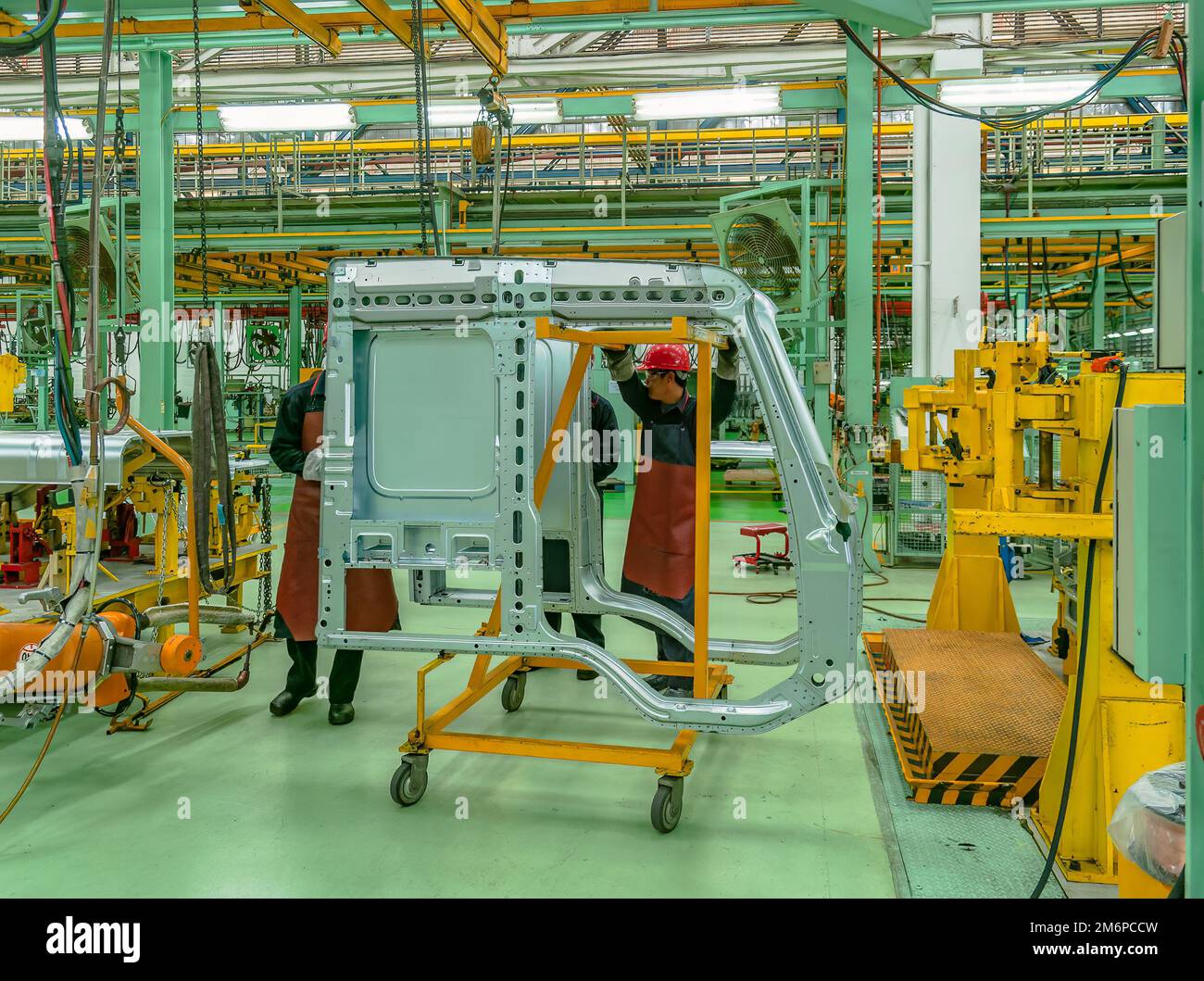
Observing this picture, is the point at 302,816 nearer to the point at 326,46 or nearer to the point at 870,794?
the point at 870,794

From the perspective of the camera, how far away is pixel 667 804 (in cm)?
306

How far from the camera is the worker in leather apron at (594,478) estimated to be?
4.21 m

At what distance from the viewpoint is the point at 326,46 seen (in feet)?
21.5

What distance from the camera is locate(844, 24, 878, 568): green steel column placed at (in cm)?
731

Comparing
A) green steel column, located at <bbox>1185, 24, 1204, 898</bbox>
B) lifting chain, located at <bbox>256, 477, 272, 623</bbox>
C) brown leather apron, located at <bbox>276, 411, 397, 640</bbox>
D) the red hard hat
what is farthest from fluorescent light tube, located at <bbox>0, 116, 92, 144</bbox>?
green steel column, located at <bbox>1185, 24, 1204, 898</bbox>

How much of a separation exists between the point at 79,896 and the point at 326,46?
592cm

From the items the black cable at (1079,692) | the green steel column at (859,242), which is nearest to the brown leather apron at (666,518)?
the black cable at (1079,692)

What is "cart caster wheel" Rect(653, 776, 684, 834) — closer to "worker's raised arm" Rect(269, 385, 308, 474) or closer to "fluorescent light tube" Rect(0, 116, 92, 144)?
Answer: "worker's raised arm" Rect(269, 385, 308, 474)

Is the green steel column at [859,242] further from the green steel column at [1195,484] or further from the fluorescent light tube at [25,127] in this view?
the fluorescent light tube at [25,127]

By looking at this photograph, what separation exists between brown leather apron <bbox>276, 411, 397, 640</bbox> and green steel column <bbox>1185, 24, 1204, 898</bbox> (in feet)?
11.1

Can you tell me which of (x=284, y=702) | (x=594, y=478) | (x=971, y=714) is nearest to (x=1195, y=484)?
(x=971, y=714)

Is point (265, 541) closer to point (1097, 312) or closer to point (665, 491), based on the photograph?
point (665, 491)

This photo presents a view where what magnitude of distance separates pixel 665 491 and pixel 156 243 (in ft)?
16.2
